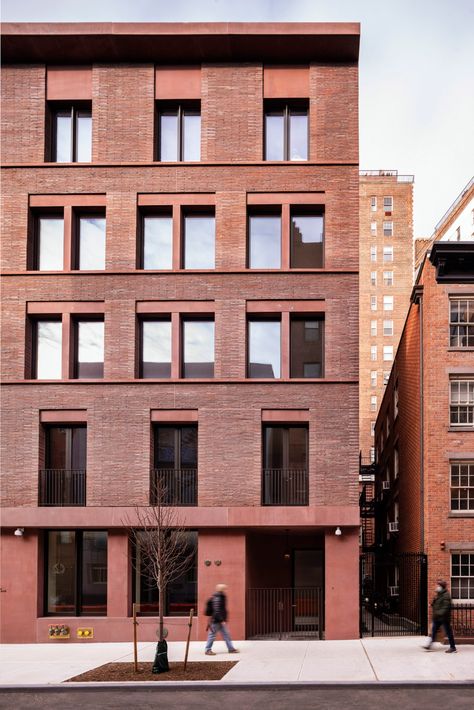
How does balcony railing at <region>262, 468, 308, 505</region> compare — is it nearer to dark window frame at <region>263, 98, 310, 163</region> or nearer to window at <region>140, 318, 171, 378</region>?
window at <region>140, 318, 171, 378</region>

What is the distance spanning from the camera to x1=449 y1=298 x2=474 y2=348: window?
27.2m

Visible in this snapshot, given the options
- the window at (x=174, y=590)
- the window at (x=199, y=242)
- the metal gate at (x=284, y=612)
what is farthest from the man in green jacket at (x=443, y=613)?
the window at (x=199, y=242)

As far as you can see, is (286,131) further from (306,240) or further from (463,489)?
(463,489)

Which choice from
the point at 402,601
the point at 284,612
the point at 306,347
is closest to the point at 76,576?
the point at 284,612

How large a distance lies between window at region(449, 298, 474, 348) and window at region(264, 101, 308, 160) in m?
6.98

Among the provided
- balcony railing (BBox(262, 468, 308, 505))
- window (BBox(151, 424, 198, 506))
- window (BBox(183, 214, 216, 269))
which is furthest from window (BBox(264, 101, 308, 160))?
balcony railing (BBox(262, 468, 308, 505))

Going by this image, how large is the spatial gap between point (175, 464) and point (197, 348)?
377cm

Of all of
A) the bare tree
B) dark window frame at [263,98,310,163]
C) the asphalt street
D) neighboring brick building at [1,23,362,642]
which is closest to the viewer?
the asphalt street

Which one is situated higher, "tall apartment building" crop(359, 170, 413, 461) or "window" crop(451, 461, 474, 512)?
"tall apartment building" crop(359, 170, 413, 461)

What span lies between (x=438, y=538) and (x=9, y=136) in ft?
62.1

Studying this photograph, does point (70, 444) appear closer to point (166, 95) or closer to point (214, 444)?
point (214, 444)

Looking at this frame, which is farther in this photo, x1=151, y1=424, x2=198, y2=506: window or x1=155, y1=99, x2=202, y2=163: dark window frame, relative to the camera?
x1=155, y1=99, x2=202, y2=163: dark window frame

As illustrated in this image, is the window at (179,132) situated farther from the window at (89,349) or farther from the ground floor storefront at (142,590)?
the ground floor storefront at (142,590)

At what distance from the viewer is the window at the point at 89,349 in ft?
89.9
